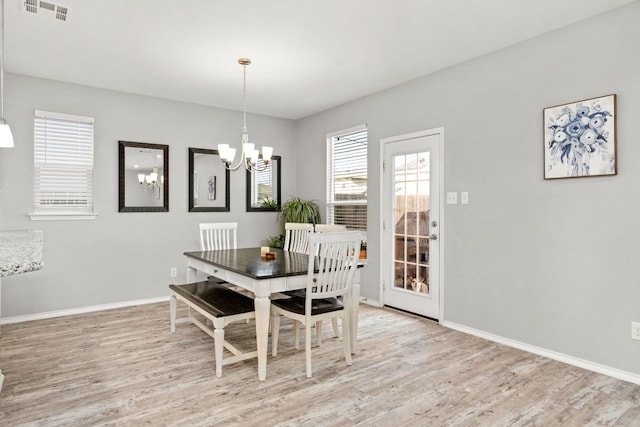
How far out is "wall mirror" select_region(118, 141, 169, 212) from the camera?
15.4ft

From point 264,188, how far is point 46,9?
351 cm

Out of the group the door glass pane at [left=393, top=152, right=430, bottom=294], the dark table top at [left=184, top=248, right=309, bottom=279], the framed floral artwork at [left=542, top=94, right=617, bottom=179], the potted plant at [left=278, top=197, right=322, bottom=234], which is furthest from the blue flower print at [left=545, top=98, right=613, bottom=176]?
the potted plant at [left=278, top=197, right=322, bottom=234]

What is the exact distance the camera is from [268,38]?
328 cm

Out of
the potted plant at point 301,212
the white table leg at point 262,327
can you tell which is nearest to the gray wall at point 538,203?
the potted plant at point 301,212

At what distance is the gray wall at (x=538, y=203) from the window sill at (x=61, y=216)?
149 inches

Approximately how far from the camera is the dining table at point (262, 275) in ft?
8.71

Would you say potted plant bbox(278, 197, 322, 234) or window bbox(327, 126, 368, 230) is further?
potted plant bbox(278, 197, 322, 234)

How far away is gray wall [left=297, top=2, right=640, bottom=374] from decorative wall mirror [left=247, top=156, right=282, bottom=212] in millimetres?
2410

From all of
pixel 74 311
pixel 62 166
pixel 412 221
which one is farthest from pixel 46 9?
pixel 412 221

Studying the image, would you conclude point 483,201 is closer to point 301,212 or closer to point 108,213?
point 301,212

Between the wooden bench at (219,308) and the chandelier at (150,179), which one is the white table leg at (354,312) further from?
the chandelier at (150,179)

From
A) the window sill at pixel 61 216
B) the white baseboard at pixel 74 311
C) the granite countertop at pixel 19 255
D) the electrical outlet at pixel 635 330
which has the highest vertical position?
the window sill at pixel 61 216

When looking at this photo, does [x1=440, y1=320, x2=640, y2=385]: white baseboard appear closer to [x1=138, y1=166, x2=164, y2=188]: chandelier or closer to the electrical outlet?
the electrical outlet

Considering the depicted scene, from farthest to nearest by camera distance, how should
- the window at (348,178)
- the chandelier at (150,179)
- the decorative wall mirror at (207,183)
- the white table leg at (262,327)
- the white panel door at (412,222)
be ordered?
the decorative wall mirror at (207,183)
the window at (348,178)
the chandelier at (150,179)
the white panel door at (412,222)
the white table leg at (262,327)
